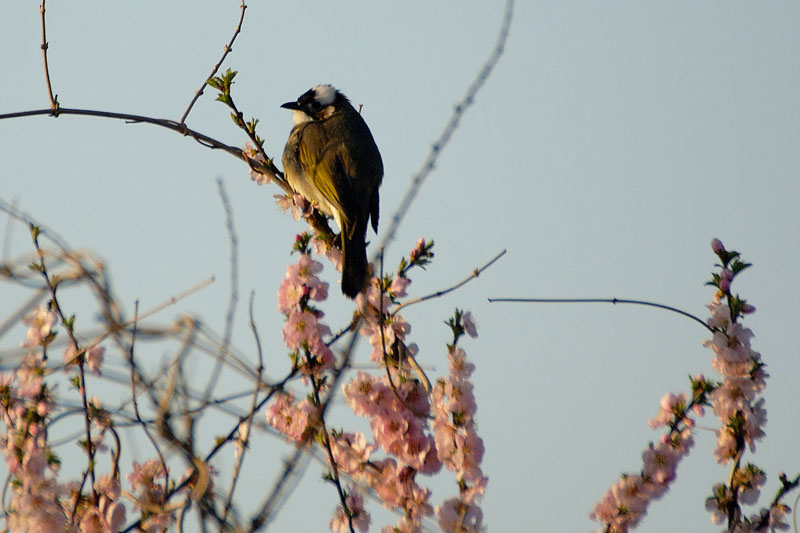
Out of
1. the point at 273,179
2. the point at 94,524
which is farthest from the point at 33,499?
the point at 273,179

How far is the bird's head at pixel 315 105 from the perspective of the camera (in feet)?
26.0

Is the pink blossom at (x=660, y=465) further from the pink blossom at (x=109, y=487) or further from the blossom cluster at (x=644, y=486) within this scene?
the pink blossom at (x=109, y=487)

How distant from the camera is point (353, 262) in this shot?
4742mm

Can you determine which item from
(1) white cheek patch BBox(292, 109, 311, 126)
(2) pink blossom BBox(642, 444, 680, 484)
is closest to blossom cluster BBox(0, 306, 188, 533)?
(2) pink blossom BBox(642, 444, 680, 484)

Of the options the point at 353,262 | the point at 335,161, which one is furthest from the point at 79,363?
the point at 335,161

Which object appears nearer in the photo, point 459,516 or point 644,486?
point 459,516

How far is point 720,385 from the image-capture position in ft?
11.9

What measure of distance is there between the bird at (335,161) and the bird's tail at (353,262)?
17mm

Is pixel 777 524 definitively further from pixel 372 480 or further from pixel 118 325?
pixel 118 325

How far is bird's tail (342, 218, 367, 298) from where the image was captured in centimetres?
430

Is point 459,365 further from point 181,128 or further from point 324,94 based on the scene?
point 324,94

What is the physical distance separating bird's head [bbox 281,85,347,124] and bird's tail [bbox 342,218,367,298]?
2099 mm

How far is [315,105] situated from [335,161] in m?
1.29

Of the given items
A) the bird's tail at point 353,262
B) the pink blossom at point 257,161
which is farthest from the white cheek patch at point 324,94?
the pink blossom at point 257,161
